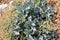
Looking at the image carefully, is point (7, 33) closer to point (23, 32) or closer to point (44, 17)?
point (23, 32)

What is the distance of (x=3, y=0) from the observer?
16.6 feet

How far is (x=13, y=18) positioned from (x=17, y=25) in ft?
0.67

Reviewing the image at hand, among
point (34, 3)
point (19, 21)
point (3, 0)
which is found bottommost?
point (19, 21)

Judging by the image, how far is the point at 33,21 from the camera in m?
3.91

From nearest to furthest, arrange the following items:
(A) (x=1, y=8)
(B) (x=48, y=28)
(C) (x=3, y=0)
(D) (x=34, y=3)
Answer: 1. (B) (x=48, y=28)
2. (D) (x=34, y=3)
3. (A) (x=1, y=8)
4. (C) (x=3, y=0)

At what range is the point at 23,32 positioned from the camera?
3898mm

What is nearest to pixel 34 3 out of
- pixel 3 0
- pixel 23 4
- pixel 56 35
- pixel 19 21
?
pixel 23 4

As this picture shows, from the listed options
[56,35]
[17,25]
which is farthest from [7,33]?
[56,35]

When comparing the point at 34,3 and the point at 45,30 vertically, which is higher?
the point at 34,3

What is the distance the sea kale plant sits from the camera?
3842 mm

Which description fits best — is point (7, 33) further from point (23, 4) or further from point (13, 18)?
point (23, 4)

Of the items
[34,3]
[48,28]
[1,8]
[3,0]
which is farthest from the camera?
[3,0]

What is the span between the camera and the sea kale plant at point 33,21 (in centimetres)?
384

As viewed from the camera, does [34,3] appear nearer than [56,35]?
No
